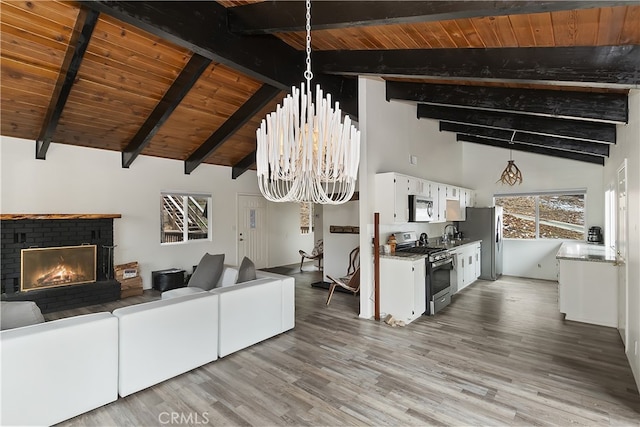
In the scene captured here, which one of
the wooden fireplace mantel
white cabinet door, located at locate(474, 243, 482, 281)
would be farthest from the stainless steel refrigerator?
the wooden fireplace mantel

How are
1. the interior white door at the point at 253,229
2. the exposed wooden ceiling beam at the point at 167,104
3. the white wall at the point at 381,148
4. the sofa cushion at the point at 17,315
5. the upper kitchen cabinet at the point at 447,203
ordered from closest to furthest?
the sofa cushion at the point at 17,315, the exposed wooden ceiling beam at the point at 167,104, the white wall at the point at 381,148, the upper kitchen cabinet at the point at 447,203, the interior white door at the point at 253,229

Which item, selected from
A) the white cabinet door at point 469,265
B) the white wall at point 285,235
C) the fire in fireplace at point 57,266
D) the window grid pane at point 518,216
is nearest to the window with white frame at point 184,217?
the fire in fireplace at point 57,266

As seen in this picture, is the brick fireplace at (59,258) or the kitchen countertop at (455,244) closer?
the brick fireplace at (59,258)

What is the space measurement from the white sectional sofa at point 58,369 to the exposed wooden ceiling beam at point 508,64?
358cm

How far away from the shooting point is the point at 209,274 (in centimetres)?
432

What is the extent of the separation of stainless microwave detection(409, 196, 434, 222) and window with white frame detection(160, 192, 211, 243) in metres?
4.53

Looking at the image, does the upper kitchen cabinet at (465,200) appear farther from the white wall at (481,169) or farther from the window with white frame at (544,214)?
the window with white frame at (544,214)

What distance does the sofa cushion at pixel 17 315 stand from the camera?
90.0 inches

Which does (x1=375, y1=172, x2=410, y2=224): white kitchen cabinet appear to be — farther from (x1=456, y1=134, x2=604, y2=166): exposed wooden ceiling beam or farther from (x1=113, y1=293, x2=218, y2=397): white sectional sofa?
(x1=456, y1=134, x2=604, y2=166): exposed wooden ceiling beam

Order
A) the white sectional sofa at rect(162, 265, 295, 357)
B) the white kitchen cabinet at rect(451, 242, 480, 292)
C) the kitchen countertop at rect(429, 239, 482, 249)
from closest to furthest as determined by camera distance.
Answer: the white sectional sofa at rect(162, 265, 295, 357) < the white kitchen cabinet at rect(451, 242, 480, 292) < the kitchen countertop at rect(429, 239, 482, 249)

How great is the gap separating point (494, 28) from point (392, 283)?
123 inches

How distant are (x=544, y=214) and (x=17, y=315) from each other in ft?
28.6

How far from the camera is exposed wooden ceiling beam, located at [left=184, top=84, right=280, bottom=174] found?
4.61 m

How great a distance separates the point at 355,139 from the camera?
234 centimetres
